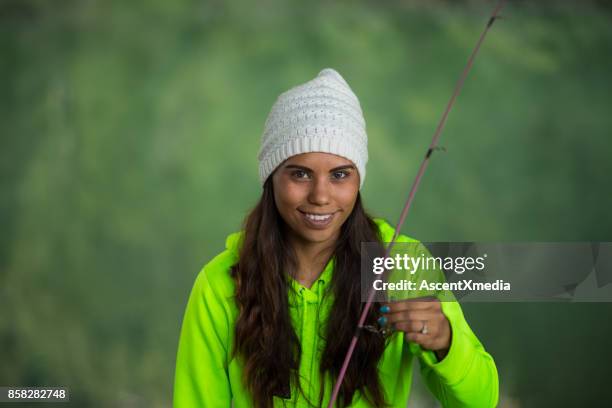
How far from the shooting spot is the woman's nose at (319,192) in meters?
1.76

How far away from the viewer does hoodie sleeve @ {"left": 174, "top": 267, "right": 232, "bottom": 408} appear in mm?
1910

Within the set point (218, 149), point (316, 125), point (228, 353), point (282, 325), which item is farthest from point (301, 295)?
point (218, 149)

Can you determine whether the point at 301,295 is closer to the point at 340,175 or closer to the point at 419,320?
the point at 340,175

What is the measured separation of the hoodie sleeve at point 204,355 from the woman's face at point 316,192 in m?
0.28

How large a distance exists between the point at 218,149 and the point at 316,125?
172 cm

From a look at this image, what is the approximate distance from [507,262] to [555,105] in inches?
31.6

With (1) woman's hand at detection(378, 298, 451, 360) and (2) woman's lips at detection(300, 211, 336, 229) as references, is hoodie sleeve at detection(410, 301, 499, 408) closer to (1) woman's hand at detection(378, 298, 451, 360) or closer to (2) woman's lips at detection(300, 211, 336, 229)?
(1) woman's hand at detection(378, 298, 451, 360)

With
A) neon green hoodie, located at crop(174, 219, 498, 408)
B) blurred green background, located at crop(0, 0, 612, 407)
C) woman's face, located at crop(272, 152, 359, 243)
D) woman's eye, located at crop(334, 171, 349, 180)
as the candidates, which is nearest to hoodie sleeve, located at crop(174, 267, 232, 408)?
neon green hoodie, located at crop(174, 219, 498, 408)

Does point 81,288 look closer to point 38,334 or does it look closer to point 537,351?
point 38,334

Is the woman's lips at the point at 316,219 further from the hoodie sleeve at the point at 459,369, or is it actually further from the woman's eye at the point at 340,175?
the hoodie sleeve at the point at 459,369

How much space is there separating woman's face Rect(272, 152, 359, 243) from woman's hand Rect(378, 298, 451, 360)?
0.28 meters

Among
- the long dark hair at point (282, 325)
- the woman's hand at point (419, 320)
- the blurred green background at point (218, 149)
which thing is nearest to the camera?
the woman's hand at point (419, 320)

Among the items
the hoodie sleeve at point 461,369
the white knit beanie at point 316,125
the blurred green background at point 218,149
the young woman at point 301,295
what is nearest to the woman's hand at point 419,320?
the hoodie sleeve at point 461,369

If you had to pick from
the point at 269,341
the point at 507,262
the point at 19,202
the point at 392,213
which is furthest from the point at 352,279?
the point at 19,202
